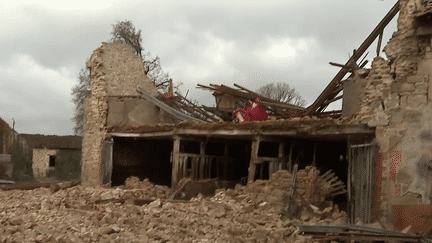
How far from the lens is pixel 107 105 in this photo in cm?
1559

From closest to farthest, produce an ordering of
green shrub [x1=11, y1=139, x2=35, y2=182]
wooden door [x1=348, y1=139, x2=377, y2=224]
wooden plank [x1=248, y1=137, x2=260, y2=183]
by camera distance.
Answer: wooden door [x1=348, y1=139, x2=377, y2=224] → wooden plank [x1=248, y1=137, x2=260, y2=183] → green shrub [x1=11, y1=139, x2=35, y2=182]

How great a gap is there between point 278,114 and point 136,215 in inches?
292

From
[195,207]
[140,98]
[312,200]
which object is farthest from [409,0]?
[140,98]

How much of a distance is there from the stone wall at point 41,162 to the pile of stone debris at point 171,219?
36.3 ft

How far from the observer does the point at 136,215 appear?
9344mm

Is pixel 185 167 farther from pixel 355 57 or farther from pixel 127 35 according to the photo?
pixel 127 35

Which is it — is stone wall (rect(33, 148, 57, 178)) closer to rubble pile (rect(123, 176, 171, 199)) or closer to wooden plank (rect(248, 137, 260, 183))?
rubble pile (rect(123, 176, 171, 199))

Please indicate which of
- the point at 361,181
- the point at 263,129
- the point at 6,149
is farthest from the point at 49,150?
the point at 361,181

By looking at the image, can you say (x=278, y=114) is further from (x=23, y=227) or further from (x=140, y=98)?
(x=23, y=227)

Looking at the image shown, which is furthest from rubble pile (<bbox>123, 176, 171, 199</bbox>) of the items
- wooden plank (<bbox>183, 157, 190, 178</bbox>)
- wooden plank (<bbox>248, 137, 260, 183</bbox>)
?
wooden plank (<bbox>248, 137, 260, 183</bbox>)

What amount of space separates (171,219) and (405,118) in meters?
5.13

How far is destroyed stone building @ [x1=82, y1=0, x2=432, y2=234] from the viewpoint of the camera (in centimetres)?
892

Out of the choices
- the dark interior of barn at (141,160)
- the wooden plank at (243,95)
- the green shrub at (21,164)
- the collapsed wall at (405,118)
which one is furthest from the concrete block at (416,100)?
the green shrub at (21,164)

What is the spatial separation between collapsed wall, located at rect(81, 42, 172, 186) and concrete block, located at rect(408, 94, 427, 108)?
952 cm
